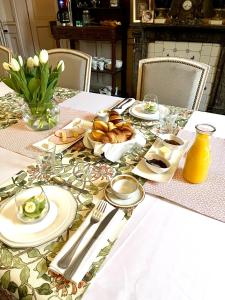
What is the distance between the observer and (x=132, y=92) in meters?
2.85

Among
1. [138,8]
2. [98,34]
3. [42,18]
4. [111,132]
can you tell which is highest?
[138,8]

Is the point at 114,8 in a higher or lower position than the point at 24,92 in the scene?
higher

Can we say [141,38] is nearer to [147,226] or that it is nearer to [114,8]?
[114,8]

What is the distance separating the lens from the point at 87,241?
1.71 ft

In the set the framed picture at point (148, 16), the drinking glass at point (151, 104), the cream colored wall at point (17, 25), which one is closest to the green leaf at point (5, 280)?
the drinking glass at point (151, 104)

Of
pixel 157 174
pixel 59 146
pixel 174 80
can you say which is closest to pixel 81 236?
pixel 157 174

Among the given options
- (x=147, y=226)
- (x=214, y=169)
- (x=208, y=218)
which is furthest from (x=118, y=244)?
(x=214, y=169)

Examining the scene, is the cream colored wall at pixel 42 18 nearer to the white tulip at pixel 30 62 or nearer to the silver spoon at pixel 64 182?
the white tulip at pixel 30 62

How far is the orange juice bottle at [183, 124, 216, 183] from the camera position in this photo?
0.67 metres

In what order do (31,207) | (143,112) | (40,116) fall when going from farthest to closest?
(143,112)
(40,116)
(31,207)

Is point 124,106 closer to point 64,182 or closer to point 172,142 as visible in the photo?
point 172,142

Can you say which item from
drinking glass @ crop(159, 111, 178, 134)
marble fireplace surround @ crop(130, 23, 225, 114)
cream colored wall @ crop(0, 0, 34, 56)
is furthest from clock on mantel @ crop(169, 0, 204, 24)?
cream colored wall @ crop(0, 0, 34, 56)

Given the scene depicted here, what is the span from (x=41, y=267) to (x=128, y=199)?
272 mm

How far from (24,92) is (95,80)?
97.4 inches
